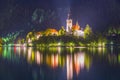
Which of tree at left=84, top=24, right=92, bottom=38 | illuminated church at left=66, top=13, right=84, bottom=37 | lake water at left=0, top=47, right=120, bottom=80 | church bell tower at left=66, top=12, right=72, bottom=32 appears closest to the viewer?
lake water at left=0, top=47, right=120, bottom=80

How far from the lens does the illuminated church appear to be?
143 meters

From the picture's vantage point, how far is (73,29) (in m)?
150

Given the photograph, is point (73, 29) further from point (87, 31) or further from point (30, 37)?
point (30, 37)

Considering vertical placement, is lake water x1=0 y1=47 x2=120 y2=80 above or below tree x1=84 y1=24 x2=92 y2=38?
below

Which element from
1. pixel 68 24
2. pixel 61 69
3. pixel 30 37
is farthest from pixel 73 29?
pixel 61 69

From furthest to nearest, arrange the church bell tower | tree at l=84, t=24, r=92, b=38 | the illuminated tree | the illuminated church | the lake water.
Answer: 1. the church bell tower
2. the illuminated tree
3. the illuminated church
4. tree at l=84, t=24, r=92, b=38
5. the lake water

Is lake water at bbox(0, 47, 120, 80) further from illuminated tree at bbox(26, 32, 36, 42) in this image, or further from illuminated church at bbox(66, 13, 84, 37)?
illuminated tree at bbox(26, 32, 36, 42)

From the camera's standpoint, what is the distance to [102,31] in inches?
5773

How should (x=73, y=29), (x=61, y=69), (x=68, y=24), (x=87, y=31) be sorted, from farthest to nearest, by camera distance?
(x=68, y=24) < (x=73, y=29) < (x=87, y=31) < (x=61, y=69)

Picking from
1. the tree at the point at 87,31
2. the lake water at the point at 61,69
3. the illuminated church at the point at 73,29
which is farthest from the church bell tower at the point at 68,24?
the lake water at the point at 61,69

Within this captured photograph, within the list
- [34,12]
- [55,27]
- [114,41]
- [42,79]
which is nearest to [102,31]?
[114,41]

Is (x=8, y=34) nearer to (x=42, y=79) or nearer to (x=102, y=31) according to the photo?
(x=102, y=31)

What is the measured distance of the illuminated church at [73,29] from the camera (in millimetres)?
143250

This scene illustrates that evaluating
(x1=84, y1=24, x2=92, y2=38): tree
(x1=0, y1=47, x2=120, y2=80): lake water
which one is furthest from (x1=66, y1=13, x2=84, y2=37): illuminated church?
(x1=0, y1=47, x2=120, y2=80): lake water
